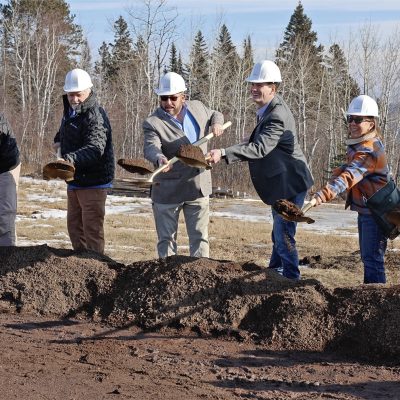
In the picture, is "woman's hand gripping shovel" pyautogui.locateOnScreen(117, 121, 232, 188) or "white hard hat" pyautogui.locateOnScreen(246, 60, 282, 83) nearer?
"woman's hand gripping shovel" pyautogui.locateOnScreen(117, 121, 232, 188)

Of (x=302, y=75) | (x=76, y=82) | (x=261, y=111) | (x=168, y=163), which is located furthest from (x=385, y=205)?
(x=302, y=75)

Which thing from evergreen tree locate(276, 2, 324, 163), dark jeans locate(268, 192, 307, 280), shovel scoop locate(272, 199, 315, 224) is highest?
evergreen tree locate(276, 2, 324, 163)

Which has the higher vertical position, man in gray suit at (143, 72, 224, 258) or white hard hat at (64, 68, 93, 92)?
white hard hat at (64, 68, 93, 92)

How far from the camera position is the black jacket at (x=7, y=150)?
5.47m

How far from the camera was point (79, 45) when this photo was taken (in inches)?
1836

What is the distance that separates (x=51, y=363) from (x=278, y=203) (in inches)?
67.4

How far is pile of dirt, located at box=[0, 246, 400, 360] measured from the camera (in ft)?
13.9

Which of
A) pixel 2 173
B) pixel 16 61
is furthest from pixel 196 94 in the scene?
pixel 2 173

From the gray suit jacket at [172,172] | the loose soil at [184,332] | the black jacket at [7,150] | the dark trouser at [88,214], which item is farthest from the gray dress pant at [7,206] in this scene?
the gray suit jacket at [172,172]

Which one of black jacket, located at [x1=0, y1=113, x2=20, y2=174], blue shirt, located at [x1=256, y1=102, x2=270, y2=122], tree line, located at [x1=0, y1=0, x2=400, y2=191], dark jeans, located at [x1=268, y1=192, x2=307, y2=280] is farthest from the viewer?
tree line, located at [x1=0, y1=0, x2=400, y2=191]

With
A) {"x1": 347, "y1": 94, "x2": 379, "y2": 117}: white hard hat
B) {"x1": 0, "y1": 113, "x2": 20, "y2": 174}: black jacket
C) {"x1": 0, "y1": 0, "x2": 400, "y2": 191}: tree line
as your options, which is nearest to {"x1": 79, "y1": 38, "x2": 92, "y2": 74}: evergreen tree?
{"x1": 0, "y1": 0, "x2": 400, "y2": 191}: tree line

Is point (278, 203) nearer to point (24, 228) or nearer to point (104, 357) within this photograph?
point (104, 357)

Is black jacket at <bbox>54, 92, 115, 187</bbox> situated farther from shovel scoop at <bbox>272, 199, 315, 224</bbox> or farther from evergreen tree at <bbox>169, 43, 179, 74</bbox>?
evergreen tree at <bbox>169, 43, 179, 74</bbox>

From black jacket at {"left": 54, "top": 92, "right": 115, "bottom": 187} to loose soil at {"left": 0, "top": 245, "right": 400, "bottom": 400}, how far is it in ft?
2.26
